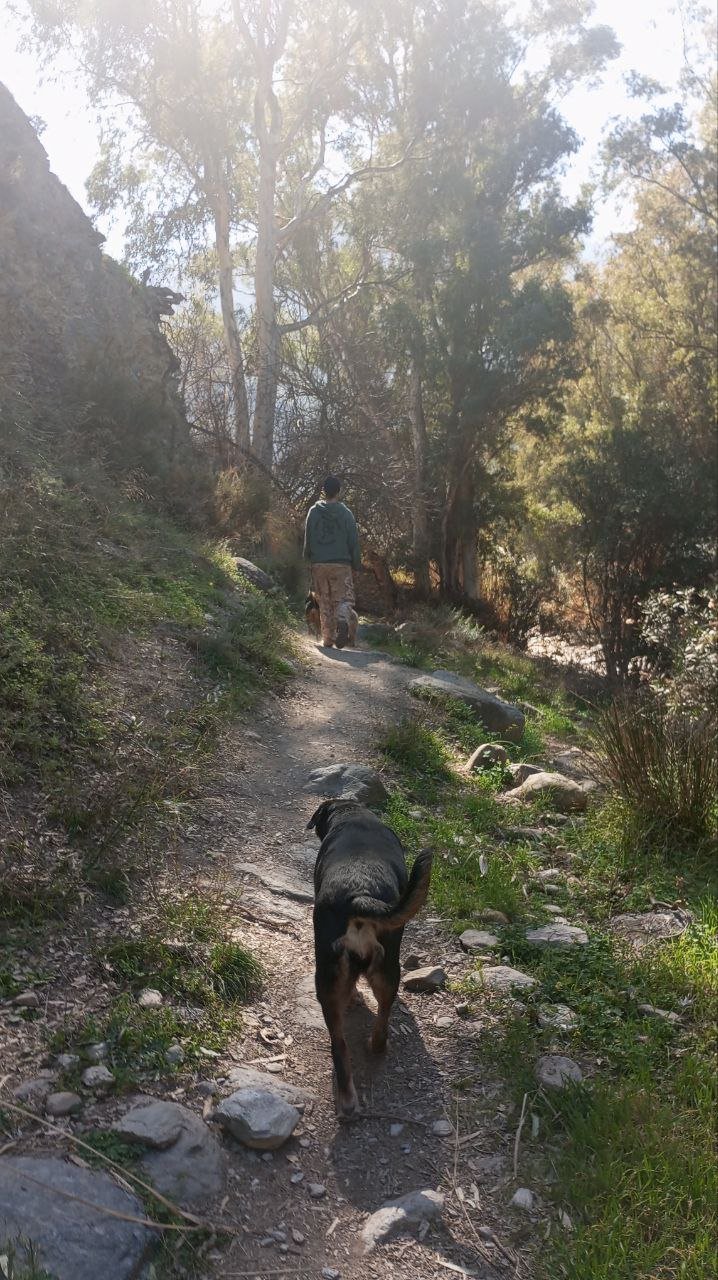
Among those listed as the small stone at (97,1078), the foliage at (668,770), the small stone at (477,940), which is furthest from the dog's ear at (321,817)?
the foliage at (668,770)

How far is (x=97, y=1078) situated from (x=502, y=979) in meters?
1.93

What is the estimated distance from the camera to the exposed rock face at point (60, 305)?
42.7 ft

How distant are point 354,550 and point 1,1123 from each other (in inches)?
349

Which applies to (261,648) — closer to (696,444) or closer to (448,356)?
(448,356)

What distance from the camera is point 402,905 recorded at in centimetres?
334

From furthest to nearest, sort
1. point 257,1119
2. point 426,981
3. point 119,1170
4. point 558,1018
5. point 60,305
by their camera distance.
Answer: point 60,305, point 426,981, point 558,1018, point 257,1119, point 119,1170

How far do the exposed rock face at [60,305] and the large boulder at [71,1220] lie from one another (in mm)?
10334

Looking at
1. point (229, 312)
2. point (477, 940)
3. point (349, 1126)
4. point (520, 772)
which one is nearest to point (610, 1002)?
point (477, 940)

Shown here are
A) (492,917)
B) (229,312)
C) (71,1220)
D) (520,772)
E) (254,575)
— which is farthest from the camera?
(229,312)

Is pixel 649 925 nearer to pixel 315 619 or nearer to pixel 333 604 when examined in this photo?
pixel 333 604

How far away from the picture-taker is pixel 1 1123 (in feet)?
9.56

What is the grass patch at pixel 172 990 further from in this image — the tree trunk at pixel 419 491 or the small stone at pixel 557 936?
the tree trunk at pixel 419 491

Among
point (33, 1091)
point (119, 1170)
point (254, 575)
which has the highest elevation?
point (254, 575)

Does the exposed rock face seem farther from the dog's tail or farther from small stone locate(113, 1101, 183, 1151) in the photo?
small stone locate(113, 1101, 183, 1151)
